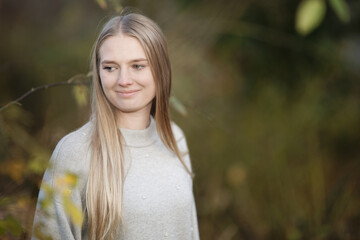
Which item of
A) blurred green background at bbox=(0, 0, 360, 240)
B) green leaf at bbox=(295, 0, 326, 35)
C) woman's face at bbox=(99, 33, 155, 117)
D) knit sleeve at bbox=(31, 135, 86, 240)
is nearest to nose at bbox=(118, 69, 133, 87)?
woman's face at bbox=(99, 33, 155, 117)

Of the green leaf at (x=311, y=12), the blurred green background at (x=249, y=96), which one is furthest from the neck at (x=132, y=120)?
the blurred green background at (x=249, y=96)

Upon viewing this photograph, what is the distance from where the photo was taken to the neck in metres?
1.43

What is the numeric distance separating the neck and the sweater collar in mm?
16

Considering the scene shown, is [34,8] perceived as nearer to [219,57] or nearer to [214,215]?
[219,57]

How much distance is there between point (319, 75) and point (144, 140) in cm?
234

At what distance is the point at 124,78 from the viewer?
4.27 feet

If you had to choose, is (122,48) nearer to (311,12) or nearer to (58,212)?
(58,212)

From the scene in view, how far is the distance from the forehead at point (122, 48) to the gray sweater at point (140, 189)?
25 cm

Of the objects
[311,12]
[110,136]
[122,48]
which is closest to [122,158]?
[110,136]

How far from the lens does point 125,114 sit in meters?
1.42

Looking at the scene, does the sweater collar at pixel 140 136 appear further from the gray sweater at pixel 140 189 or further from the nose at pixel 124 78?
the nose at pixel 124 78

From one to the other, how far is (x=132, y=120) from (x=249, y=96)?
2389 millimetres

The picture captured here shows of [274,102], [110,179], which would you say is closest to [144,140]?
[110,179]

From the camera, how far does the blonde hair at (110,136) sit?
1.27m
